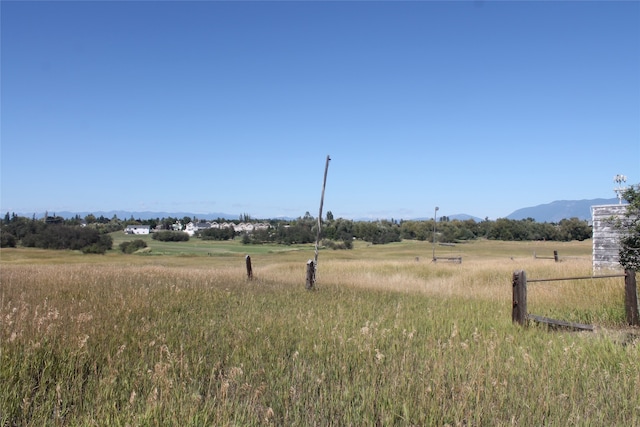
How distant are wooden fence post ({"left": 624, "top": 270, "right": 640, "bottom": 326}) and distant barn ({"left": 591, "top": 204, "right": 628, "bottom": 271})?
12.8 m

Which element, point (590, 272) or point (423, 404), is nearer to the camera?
point (423, 404)

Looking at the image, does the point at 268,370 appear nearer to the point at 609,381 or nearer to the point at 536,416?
the point at 536,416

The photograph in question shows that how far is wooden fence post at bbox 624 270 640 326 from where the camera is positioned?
943cm

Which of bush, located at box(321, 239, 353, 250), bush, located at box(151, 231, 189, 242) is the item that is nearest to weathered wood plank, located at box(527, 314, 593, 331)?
bush, located at box(321, 239, 353, 250)

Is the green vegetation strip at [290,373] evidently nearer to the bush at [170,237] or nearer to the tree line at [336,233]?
the tree line at [336,233]

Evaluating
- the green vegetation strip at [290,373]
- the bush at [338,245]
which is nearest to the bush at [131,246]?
the bush at [338,245]

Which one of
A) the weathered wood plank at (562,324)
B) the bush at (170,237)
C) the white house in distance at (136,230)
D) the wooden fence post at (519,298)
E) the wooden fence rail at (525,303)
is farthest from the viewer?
the white house in distance at (136,230)

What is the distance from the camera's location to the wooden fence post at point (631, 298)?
9.43 meters

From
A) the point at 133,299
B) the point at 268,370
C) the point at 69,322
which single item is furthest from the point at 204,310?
the point at 268,370

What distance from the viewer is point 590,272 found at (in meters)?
22.2

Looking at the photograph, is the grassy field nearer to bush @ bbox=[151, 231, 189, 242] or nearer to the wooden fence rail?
the wooden fence rail

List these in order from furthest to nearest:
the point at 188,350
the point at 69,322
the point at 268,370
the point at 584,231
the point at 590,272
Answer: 1. the point at 584,231
2. the point at 590,272
3. the point at 69,322
4. the point at 188,350
5. the point at 268,370

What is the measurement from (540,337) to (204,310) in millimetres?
6845

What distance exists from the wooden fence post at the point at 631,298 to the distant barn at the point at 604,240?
12796 millimetres
